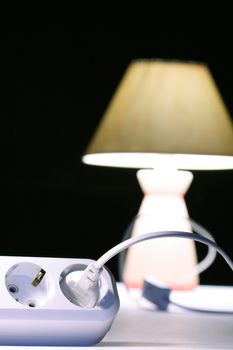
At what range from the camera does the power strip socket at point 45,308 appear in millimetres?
565

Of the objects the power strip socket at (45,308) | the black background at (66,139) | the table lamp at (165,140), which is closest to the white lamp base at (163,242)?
the table lamp at (165,140)

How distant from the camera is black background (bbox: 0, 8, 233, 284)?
4.76 ft

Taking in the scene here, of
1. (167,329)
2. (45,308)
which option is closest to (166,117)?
(167,329)

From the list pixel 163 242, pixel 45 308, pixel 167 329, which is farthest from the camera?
pixel 163 242

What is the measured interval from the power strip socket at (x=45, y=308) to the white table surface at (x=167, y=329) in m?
0.01

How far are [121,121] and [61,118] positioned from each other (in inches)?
18.1

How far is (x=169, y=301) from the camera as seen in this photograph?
864mm

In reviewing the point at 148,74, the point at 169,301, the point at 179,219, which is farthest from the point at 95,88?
the point at 169,301

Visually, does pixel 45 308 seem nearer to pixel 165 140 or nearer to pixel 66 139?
Answer: pixel 165 140

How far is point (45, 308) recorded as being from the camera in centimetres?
57

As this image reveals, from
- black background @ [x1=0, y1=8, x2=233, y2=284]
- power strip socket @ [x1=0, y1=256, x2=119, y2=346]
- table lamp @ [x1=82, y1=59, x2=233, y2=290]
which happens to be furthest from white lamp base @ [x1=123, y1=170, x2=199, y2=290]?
black background @ [x1=0, y1=8, x2=233, y2=284]

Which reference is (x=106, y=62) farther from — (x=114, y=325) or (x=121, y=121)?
(x=114, y=325)

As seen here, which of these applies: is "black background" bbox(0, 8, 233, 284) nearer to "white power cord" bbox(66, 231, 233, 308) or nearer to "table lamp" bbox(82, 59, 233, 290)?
"table lamp" bbox(82, 59, 233, 290)

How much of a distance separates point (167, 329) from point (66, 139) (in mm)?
810
